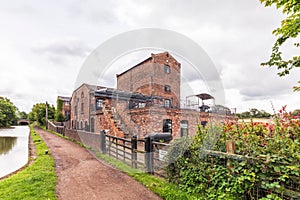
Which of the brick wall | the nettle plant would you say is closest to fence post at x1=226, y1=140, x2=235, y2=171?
the nettle plant

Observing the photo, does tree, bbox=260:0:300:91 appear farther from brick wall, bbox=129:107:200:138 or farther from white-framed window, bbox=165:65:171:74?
white-framed window, bbox=165:65:171:74

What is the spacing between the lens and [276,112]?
300 cm

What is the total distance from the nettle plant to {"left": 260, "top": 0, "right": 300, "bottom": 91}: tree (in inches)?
69.1

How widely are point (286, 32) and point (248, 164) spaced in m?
2.87

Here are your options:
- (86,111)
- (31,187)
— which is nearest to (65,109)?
(86,111)

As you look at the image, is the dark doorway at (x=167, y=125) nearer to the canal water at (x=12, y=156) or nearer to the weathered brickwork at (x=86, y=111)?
the weathered brickwork at (x=86, y=111)

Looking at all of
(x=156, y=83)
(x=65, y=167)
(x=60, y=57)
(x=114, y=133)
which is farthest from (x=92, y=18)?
(x=156, y=83)

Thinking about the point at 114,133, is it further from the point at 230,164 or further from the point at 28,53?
the point at 230,164

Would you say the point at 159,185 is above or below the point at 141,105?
below

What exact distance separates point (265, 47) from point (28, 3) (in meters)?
8.92

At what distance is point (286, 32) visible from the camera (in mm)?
3514

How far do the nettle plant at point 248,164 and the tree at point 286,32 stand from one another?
175 cm

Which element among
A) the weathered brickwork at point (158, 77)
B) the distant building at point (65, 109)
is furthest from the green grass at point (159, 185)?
the distant building at point (65, 109)

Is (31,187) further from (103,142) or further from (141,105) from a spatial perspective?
(141,105)
